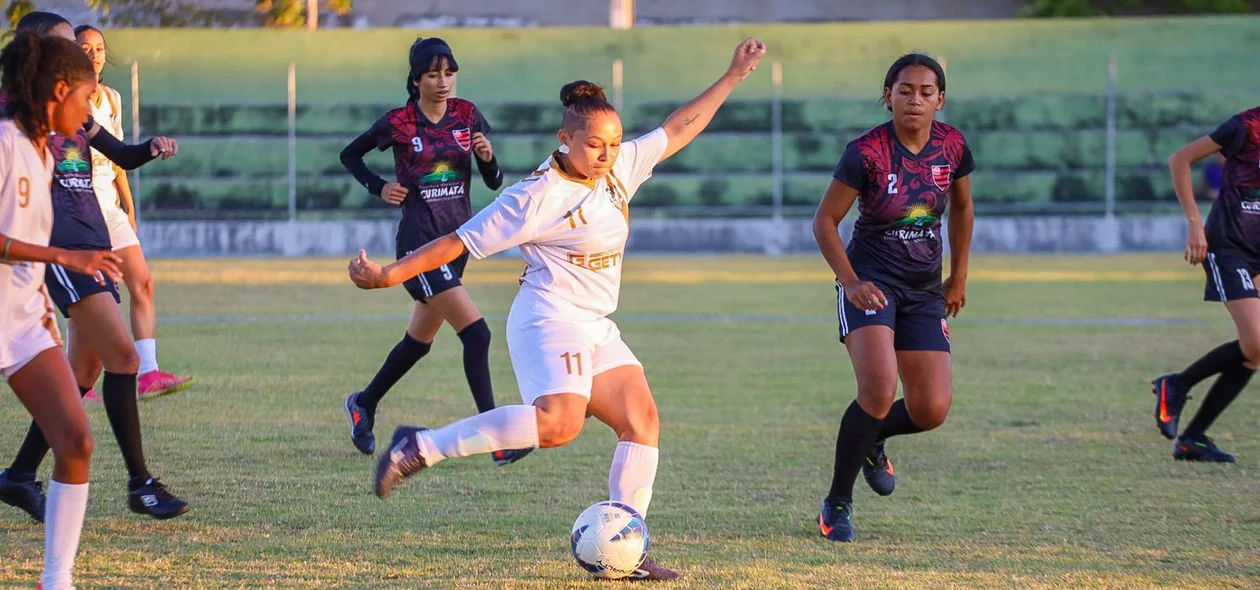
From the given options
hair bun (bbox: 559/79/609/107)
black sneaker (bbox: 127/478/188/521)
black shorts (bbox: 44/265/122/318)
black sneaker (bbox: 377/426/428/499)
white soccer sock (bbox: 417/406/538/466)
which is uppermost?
hair bun (bbox: 559/79/609/107)

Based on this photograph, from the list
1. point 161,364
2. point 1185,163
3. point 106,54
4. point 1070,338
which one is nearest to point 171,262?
point 161,364

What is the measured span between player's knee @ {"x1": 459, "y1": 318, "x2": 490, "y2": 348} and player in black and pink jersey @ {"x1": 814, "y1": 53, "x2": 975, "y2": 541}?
8.09 ft

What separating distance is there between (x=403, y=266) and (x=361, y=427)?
9.86 ft

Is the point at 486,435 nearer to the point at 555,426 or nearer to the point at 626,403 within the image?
the point at 555,426

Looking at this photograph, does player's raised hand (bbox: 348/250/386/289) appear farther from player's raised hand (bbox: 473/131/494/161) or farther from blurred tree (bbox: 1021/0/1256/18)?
blurred tree (bbox: 1021/0/1256/18)

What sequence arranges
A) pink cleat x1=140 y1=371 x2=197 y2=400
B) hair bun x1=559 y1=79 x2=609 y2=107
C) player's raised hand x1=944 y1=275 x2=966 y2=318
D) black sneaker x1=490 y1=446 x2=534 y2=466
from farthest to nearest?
1. pink cleat x1=140 y1=371 x2=197 y2=400
2. black sneaker x1=490 y1=446 x2=534 y2=466
3. player's raised hand x1=944 y1=275 x2=966 y2=318
4. hair bun x1=559 y1=79 x2=609 y2=107

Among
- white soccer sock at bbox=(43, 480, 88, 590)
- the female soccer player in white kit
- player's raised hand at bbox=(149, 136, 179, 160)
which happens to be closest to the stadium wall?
player's raised hand at bbox=(149, 136, 179, 160)

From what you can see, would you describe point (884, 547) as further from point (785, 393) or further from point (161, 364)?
point (161, 364)

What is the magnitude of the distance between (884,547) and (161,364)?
723cm

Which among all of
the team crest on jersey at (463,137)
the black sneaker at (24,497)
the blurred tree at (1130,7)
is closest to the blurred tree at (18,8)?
the blurred tree at (1130,7)

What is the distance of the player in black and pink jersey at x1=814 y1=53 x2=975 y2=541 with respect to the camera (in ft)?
19.9

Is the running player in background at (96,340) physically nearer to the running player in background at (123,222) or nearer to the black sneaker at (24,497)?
the black sneaker at (24,497)

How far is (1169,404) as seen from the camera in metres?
8.16

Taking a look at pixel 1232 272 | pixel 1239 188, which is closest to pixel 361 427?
pixel 1232 272
